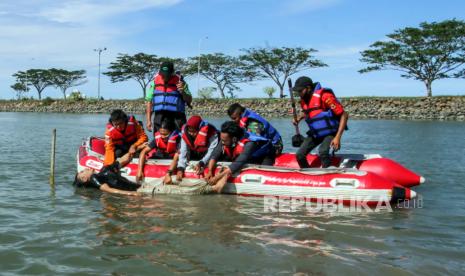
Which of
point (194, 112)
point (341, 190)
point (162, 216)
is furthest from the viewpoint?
point (194, 112)

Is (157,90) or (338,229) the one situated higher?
(157,90)

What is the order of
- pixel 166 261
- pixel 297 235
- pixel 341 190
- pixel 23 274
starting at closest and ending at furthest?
1. pixel 23 274
2. pixel 166 261
3. pixel 297 235
4. pixel 341 190

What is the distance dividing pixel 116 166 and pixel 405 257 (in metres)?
5.16

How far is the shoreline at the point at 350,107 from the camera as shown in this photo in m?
33.6

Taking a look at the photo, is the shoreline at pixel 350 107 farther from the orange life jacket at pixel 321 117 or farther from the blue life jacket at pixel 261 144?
the orange life jacket at pixel 321 117

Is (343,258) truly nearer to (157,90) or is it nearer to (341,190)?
(341,190)

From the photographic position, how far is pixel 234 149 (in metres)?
7.78

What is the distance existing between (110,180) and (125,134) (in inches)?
35.1

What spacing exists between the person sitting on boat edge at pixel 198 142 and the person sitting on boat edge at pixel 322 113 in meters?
1.48

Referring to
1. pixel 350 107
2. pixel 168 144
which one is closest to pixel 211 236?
pixel 168 144

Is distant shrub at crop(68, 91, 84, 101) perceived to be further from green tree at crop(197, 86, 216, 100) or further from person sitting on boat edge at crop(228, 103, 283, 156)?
person sitting on boat edge at crop(228, 103, 283, 156)

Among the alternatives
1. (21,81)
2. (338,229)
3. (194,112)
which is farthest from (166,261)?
(21,81)

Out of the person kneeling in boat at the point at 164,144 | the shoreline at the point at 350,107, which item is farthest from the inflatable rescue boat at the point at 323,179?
the shoreline at the point at 350,107

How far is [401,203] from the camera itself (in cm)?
701
